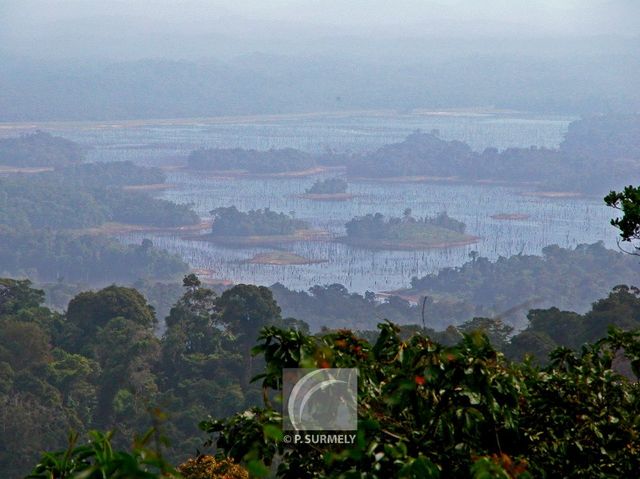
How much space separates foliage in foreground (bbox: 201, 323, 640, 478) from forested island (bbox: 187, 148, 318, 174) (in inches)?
3828

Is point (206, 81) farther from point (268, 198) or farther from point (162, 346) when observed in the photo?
point (162, 346)

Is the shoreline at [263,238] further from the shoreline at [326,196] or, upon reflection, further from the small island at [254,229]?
the shoreline at [326,196]

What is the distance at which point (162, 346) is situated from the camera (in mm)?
25391

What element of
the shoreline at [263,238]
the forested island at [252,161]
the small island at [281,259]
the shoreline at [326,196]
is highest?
the forested island at [252,161]

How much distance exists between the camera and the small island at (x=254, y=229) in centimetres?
7231

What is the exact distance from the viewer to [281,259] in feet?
220

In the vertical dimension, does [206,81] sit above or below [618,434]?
above

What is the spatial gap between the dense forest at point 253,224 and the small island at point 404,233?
14.8 ft

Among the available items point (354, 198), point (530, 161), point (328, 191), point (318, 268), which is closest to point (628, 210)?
point (318, 268)

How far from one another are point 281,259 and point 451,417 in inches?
2508

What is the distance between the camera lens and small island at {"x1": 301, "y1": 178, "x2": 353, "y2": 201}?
3526 inches

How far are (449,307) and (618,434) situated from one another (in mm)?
45968

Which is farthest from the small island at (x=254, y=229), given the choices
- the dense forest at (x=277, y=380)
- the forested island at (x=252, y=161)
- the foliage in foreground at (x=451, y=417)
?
the foliage in foreground at (x=451, y=417)

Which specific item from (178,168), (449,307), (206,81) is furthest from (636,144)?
(206,81)
